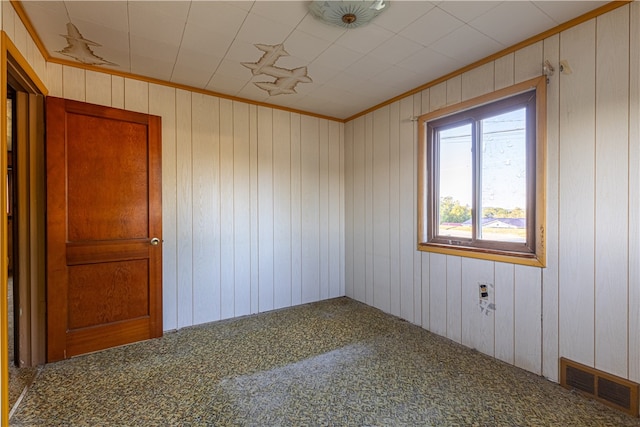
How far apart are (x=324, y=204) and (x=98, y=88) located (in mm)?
2749

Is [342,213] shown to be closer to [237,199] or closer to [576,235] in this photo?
[237,199]

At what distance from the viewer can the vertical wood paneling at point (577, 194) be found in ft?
Result: 6.69

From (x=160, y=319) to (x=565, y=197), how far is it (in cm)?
357

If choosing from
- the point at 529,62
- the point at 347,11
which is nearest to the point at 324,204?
the point at 347,11

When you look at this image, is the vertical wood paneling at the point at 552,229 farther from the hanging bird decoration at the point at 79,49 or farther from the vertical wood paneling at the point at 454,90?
the hanging bird decoration at the point at 79,49

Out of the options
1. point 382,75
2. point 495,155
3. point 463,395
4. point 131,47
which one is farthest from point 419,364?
point 131,47

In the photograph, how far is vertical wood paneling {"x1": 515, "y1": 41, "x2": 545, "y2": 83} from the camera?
2285 millimetres

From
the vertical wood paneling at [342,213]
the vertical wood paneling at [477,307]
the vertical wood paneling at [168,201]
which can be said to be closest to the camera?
the vertical wood paneling at [477,307]

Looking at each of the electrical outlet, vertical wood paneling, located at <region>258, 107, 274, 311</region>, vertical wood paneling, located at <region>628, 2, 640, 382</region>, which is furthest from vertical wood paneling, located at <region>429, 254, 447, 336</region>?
vertical wood paneling, located at <region>258, 107, 274, 311</region>

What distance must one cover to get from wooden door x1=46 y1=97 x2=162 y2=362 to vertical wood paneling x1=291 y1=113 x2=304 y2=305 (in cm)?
157

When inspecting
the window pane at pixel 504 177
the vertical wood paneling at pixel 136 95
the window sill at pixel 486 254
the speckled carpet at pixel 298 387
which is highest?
the vertical wood paneling at pixel 136 95

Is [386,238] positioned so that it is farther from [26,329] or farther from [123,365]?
[26,329]

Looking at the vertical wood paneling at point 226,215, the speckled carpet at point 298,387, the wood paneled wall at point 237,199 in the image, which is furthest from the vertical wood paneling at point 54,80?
the speckled carpet at point 298,387

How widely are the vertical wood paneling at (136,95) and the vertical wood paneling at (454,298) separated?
3370 millimetres
